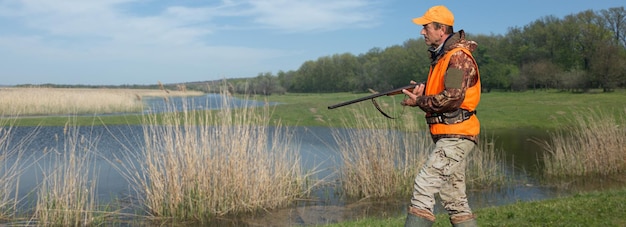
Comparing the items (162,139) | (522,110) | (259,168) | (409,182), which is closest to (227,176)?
(259,168)

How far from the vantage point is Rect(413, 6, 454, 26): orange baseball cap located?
4176 mm

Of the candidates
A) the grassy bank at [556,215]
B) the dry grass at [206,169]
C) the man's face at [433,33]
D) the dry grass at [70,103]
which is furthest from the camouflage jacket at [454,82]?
the dry grass at [70,103]

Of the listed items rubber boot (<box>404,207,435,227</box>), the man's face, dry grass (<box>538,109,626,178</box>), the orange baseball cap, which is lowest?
dry grass (<box>538,109,626,178</box>)

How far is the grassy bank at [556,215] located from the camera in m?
6.08

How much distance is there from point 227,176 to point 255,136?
807 millimetres

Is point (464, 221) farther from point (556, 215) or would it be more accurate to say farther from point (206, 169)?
point (206, 169)

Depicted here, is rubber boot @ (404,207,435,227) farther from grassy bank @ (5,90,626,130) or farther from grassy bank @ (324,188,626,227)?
grassy bank @ (5,90,626,130)

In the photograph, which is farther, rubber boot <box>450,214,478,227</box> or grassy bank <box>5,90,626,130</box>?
grassy bank <box>5,90,626,130</box>

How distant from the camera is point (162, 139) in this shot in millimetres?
8016

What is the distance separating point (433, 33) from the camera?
424 centimetres

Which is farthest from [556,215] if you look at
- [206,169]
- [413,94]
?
[206,169]

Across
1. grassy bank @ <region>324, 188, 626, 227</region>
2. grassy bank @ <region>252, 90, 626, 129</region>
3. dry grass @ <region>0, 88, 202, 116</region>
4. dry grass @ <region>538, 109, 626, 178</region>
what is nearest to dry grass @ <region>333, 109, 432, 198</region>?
grassy bank @ <region>324, 188, 626, 227</region>

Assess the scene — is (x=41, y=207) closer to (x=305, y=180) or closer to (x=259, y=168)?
(x=259, y=168)

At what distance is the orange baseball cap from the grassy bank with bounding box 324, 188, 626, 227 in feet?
9.34
